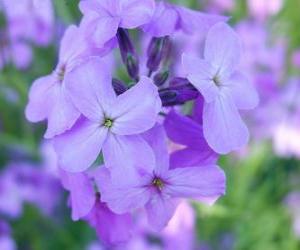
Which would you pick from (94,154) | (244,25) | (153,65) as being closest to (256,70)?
(244,25)

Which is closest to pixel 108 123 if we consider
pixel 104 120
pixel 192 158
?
pixel 104 120

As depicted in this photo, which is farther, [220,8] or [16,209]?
[220,8]

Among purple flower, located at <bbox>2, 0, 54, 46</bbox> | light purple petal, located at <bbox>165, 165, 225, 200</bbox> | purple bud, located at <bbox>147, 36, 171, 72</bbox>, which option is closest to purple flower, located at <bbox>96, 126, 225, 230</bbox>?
light purple petal, located at <bbox>165, 165, 225, 200</bbox>

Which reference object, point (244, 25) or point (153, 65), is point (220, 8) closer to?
point (244, 25)

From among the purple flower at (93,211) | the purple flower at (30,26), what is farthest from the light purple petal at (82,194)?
the purple flower at (30,26)

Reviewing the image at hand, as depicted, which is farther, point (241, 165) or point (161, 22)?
point (241, 165)

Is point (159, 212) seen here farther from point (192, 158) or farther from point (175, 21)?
point (175, 21)

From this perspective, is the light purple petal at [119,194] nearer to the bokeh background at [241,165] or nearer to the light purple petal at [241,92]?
the light purple petal at [241,92]
